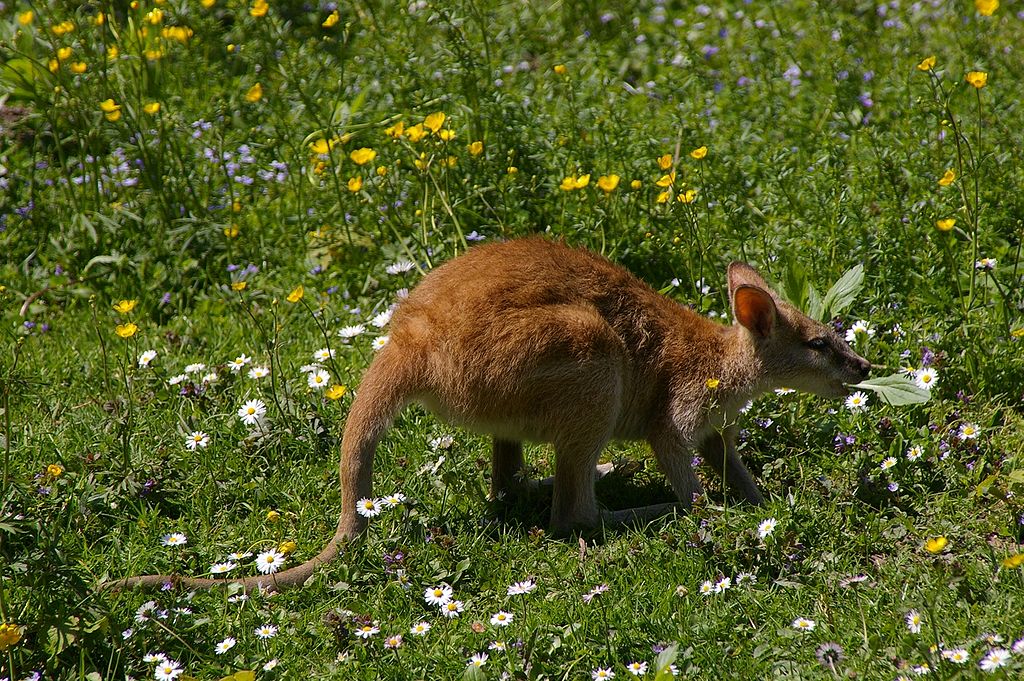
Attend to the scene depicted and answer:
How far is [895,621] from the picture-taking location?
3350 millimetres

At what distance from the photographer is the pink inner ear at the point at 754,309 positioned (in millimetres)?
4566

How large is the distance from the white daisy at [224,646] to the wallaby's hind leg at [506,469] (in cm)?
127

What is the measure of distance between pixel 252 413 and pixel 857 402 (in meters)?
2.38

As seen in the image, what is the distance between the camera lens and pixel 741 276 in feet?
16.0

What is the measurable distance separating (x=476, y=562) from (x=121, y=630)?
1199 millimetres

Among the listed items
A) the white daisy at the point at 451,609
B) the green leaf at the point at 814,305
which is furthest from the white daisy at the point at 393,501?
the green leaf at the point at 814,305

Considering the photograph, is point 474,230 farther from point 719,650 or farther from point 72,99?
point 719,650

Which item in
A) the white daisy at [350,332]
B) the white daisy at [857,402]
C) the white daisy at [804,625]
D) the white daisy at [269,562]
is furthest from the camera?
the white daisy at [350,332]

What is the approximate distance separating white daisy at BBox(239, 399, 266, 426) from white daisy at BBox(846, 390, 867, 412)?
232cm

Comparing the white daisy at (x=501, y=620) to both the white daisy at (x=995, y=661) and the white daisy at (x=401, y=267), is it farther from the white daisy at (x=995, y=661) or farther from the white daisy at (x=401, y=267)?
the white daisy at (x=401, y=267)

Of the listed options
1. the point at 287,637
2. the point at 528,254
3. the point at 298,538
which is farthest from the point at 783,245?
the point at 287,637

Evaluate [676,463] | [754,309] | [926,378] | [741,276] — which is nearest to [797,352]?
[754,309]

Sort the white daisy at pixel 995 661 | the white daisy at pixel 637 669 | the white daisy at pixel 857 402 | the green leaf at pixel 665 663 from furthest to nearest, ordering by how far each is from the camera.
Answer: the white daisy at pixel 857 402 < the white daisy at pixel 637 669 < the green leaf at pixel 665 663 < the white daisy at pixel 995 661

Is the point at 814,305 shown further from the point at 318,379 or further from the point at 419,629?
the point at 419,629
